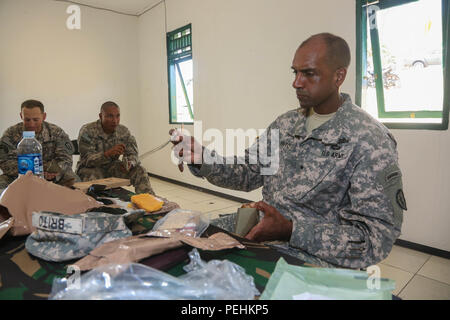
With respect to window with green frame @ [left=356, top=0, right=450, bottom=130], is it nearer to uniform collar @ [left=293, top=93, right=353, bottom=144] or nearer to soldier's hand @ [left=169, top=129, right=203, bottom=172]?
uniform collar @ [left=293, top=93, right=353, bottom=144]

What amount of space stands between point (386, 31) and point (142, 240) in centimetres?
265

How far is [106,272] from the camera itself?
1.74ft

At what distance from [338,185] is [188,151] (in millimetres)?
591

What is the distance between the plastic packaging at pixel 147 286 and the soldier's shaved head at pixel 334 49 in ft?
3.23

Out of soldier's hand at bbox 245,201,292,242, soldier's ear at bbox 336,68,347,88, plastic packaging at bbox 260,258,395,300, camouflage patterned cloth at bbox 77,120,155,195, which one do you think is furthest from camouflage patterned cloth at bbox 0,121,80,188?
plastic packaging at bbox 260,258,395,300

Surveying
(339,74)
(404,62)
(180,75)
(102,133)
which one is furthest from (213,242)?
(180,75)

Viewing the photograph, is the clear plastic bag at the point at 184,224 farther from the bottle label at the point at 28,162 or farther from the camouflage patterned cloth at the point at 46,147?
the camouflage patterned cloth at the point at 46,147

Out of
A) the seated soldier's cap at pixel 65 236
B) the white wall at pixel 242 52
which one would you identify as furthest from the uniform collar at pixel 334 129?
the white wall at pixel 242 52

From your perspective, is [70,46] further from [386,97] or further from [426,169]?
[426,169]

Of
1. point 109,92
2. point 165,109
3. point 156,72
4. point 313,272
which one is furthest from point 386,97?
point 109,92

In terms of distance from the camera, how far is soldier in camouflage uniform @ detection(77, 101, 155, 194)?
2.80 meters

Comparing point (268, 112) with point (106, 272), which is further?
point (268, 112)

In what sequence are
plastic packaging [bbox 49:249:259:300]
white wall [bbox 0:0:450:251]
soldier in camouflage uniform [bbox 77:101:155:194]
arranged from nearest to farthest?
plastic packaging [bbox 49:249:259:300]
white wall [bbox 0:0:450:251]
soldier in camouflage uniform [bbox 77:101:155:194]

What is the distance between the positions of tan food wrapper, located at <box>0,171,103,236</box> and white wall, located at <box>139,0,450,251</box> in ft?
7.55
